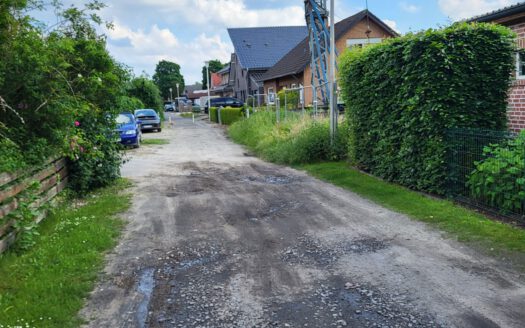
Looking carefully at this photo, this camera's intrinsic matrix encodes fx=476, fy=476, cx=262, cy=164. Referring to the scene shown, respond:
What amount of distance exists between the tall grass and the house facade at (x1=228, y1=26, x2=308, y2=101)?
102 ft

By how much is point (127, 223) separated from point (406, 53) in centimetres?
572

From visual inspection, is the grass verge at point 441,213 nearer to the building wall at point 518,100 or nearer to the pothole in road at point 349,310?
the pothole in road at point 349,310

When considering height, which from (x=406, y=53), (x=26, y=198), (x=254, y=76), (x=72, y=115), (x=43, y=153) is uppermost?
(x=254, y=76)

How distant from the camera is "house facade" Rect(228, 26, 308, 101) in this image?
50031 mm

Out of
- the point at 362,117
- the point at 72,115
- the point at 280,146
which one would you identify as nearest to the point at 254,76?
the point at 280,146

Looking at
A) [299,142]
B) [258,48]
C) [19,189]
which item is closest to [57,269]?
[19,189]

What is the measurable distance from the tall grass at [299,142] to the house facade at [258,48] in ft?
102

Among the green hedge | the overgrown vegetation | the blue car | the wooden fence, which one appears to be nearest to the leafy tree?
the green hedge

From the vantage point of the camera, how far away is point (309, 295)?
450cm

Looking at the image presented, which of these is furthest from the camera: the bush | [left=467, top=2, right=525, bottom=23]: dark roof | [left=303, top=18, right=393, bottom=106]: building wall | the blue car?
[left=303, top=18, right=393, bottom=106]: building wall

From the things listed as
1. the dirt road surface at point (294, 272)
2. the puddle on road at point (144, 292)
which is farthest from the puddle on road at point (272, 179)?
the puddle on road at point (144, 292)

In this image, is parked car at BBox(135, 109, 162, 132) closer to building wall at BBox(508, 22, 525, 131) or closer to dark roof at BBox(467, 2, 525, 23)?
dark roof at BBox(467, 2, 525, 23)

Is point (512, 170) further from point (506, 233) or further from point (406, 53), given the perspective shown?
point (406, 53)

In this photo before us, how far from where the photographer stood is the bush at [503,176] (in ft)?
21.7
